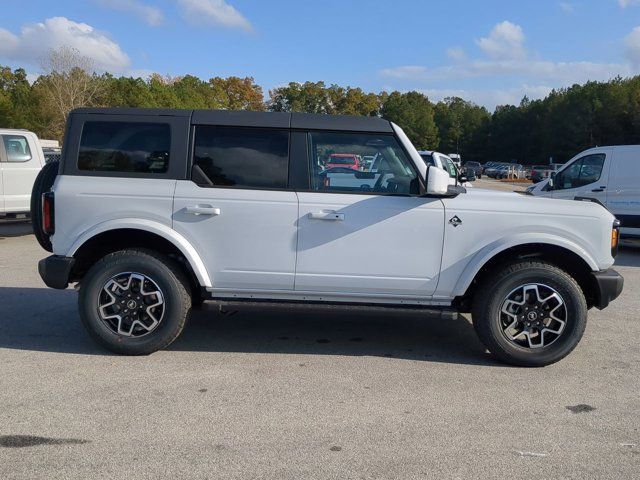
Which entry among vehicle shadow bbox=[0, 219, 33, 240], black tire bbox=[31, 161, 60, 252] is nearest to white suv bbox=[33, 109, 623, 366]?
black tire bbox=[31, 161, 60, 252]

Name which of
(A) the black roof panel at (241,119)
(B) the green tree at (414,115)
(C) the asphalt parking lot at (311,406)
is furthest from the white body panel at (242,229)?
(B) the green tree at (414,115)

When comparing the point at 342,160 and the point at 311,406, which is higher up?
the point at 342,160

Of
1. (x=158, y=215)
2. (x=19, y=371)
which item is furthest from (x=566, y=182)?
(x=19, y=371)

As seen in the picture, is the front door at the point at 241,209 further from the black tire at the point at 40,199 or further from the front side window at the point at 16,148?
the front side window at the point at 16,148

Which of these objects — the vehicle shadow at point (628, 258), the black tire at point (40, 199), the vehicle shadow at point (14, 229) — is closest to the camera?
the black tire at point (40, 199)

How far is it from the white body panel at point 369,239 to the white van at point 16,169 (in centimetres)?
894

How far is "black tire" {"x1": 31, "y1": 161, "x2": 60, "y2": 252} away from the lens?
5.09 metres

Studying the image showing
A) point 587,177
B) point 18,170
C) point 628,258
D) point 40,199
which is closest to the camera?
point 40,199

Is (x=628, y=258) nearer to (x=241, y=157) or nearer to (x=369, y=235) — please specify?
(x=369, y=235)

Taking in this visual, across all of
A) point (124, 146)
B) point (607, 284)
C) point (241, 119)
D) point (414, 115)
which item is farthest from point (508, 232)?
point (414, 115)

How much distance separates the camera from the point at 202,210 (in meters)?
4.68

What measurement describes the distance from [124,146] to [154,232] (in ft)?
2.63

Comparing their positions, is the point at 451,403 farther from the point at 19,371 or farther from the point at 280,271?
the point at 19,371

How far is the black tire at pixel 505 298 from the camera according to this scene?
185 inches
